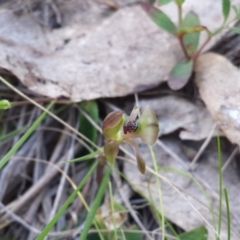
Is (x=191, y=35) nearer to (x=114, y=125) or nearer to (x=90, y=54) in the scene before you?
(x=90, y=54)

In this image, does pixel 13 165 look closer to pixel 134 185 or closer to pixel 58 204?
pixel 58 204

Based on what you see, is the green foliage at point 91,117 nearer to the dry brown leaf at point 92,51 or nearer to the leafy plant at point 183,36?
the dry brown leaf at point 92,51

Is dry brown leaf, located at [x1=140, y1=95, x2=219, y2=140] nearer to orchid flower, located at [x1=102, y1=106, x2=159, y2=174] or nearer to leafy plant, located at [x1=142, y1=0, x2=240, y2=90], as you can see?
leafy plant, located at [x1=142, y1=0, x2=240, y2=90]

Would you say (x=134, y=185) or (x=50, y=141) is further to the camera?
(x=50, y=141)

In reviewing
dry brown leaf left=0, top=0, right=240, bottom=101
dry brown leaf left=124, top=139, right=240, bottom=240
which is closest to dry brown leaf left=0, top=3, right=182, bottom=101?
dry brown leaf left=0, top=0, right=240, bottom=101

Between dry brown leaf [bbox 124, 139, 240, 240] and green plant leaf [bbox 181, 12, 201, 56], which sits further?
green plant leaf [bbox 181, 12, 201, 56]

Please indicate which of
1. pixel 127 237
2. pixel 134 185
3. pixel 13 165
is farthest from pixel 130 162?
pixel 13 165
